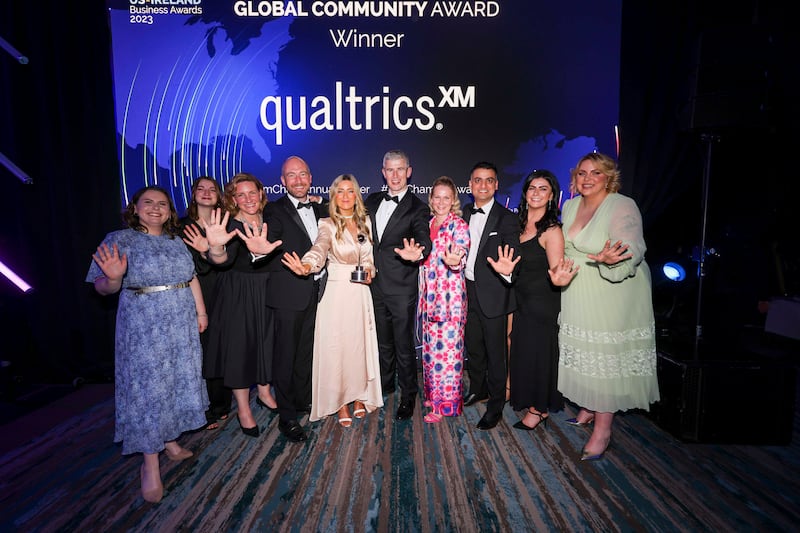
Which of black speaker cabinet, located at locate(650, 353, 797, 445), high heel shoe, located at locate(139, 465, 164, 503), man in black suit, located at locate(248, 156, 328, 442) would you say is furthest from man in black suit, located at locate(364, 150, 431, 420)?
black speaker cabinet, located at locate(650, 353, 797, 445)

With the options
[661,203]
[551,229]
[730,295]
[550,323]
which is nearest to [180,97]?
[551,229]

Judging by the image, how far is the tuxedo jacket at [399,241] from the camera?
116 inches

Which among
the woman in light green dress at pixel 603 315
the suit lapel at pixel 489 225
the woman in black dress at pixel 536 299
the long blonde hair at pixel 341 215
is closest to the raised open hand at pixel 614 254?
the woman in light green dress at pixel 603 315

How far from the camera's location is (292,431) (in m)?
2.81

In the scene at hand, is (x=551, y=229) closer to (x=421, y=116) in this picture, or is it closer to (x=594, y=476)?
(x=594, y=476)

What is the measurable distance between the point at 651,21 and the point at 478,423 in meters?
4.46

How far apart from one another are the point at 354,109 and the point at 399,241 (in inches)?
73.1

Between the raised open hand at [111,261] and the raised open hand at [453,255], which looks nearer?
the raised open hand at [111,261]

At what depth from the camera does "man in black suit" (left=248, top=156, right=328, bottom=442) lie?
273 cm

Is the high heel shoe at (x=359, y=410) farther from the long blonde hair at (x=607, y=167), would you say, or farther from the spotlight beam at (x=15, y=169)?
the spotlight beam at (x=15, y=169)

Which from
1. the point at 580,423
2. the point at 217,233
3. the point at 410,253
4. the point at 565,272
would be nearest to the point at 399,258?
the point at 410,253

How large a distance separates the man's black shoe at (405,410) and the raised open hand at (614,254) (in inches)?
71.5

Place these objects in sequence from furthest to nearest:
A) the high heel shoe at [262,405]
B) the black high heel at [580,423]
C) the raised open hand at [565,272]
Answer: the high heel shoe at [262,405] → the black high heel at [580,423] → the raised open hand at [565,272]

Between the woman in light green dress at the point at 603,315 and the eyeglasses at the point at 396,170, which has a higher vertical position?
the eyeglasses at the point at 396,170
